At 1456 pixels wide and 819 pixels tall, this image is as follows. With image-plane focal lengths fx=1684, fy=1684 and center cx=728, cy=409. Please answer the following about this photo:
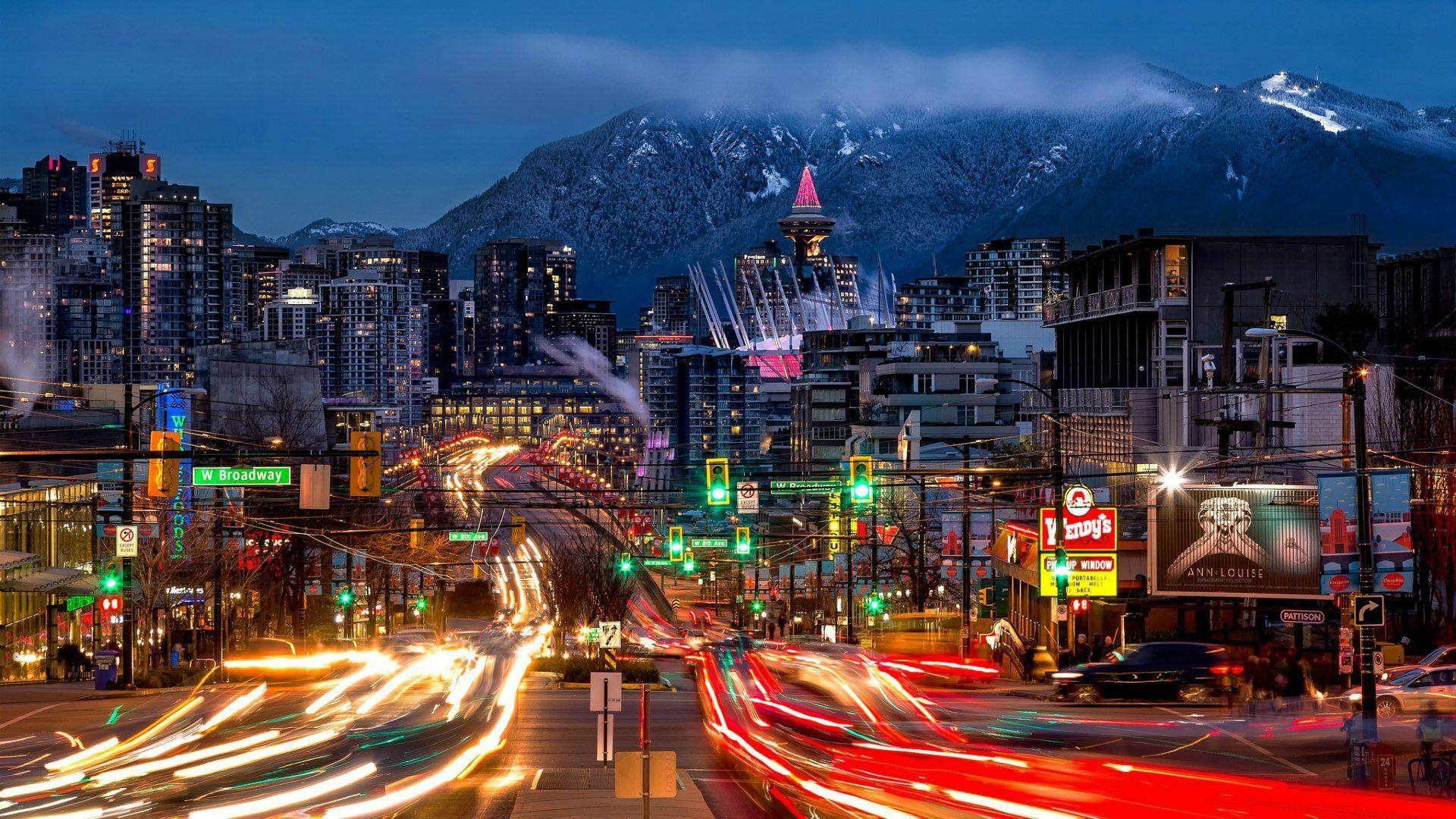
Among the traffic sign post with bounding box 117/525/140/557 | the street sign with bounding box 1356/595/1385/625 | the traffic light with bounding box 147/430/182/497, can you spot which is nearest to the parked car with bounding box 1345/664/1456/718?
the street sign with bounding box 1356/595/1385/625

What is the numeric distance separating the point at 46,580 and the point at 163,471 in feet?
101

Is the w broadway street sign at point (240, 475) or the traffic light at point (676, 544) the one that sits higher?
the w broadway street sign at point (240, 475)

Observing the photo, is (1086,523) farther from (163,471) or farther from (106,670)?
(106,670)

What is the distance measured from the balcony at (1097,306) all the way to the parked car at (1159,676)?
39834mm

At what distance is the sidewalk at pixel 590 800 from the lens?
87.6 feet

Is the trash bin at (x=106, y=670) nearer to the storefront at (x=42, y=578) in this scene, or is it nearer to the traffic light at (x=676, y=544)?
the storefront at (x=42, y=578)

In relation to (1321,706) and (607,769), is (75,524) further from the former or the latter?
(1321,706)

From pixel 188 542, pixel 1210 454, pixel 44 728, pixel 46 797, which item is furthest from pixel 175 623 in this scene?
pixel 46 797

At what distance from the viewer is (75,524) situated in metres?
71.2

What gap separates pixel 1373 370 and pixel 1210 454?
479 inches

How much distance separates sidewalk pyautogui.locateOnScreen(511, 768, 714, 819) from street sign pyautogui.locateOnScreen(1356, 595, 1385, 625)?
44.0 feet

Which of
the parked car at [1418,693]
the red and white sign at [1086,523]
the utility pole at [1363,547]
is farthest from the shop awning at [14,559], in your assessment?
the utility pole at [1363,547]

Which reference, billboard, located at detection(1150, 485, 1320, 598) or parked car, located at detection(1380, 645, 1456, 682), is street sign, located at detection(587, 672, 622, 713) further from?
billboard, located at detection(1150, 485, 1320, 598)

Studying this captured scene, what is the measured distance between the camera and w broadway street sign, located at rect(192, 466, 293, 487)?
1402 inches
